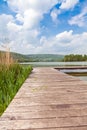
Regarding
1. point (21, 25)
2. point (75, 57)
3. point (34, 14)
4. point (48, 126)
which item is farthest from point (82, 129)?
point (75, 57)

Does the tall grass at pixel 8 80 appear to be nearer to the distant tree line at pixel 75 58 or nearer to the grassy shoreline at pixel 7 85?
the grassy shoreline at pixel 7 85

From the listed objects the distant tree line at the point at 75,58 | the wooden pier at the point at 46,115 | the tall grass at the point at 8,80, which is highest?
the distant tree line at the point at 75,58

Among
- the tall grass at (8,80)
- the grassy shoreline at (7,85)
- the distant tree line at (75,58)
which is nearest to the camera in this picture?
the grassy shoreline at (7,85)

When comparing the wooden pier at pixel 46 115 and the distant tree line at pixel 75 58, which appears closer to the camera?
the wooden pier at pixel 46 115

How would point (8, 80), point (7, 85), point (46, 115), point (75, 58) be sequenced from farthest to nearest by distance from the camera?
point (75, 58) < point (8, 80) < point (7, 85) < point (46, 115)

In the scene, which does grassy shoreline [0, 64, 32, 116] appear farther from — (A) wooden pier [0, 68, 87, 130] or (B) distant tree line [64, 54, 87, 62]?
(B) distant tree line [64, 54, 87, 62]

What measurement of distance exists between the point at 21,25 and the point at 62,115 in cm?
1160

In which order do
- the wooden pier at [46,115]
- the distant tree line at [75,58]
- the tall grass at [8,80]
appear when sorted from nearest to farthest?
the wooden pier at [46,115]
the tall grass at [8,80]
the distant tree line at [75,58]

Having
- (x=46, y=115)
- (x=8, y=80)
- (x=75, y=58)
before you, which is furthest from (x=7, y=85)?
(x=75, y=58)

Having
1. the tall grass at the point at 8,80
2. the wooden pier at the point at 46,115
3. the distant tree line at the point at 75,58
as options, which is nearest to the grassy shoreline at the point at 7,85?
the tall grass at the point at 8,80

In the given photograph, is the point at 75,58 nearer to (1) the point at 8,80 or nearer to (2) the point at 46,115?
(1) the point at 8,80

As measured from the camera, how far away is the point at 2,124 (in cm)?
146

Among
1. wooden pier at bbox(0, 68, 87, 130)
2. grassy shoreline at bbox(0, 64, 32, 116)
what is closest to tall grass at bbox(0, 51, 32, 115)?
grassy shoreline at bbox(0, 64, 32, 116)

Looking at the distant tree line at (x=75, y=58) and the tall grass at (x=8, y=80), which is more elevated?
the distant tree line at (x=75, y=58)
